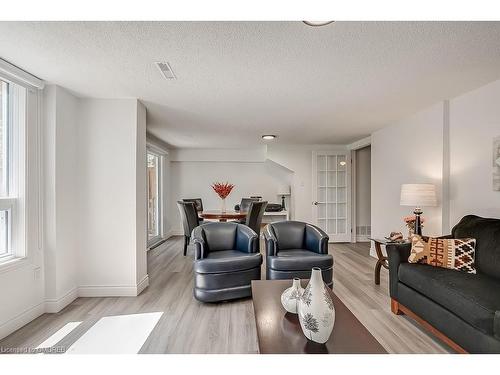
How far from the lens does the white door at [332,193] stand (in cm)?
613

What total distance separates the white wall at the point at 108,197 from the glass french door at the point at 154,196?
2927mm

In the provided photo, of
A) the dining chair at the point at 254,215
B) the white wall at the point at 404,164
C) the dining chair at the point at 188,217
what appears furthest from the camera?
the dining chair at the point at 188,217

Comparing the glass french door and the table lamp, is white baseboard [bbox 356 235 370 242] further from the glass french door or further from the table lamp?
the glass french door

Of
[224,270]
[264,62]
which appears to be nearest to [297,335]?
[224,270]

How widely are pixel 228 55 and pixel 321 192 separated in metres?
4.69

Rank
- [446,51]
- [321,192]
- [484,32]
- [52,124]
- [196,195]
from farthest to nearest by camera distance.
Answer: [196,195]
[321,192]
[52,124]
[446,51]
[484,32]

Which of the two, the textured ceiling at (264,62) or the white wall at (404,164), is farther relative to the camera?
the white wall at (404,164)

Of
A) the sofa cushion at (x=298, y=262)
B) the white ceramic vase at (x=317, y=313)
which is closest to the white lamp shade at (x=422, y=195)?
the sofa cushion at (x=298, y=262)

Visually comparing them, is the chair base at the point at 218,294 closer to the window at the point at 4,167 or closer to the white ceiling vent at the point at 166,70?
the window at the point at 4,167

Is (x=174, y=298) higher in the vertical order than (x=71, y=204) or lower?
lower

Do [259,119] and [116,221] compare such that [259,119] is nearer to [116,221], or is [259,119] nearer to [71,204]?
[116,221]

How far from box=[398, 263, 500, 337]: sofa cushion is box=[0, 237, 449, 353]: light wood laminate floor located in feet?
1.29

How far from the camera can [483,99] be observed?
272 centimetres

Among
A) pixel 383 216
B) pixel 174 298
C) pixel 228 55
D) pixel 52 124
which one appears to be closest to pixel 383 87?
pixel 228 55
